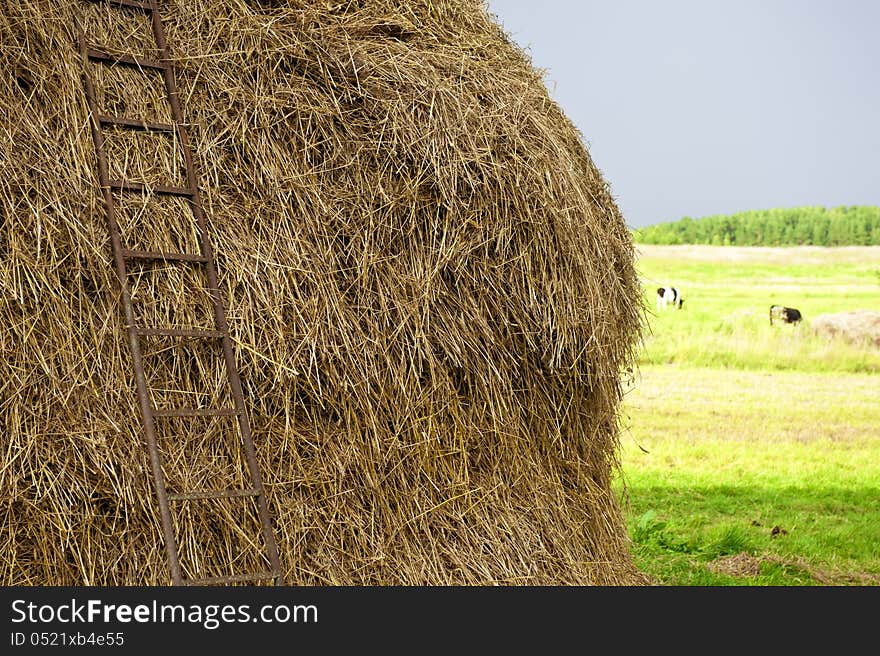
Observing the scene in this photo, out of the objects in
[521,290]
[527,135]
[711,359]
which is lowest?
[711,359]

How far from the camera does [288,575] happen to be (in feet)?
16.0

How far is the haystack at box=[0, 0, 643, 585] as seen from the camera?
14.9 ft

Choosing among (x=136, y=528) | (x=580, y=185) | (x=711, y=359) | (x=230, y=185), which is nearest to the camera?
(x=136, y=528)

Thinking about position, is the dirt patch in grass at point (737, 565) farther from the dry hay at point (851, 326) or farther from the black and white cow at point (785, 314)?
the black and white cow at point (785, 314)

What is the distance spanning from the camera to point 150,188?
4.96m

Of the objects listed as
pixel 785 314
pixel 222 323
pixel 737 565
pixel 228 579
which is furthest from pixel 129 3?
pixel 785 314

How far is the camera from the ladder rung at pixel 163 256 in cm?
476

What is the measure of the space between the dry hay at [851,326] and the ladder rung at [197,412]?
16.6 metres

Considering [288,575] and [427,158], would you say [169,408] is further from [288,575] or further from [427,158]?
[427,158]

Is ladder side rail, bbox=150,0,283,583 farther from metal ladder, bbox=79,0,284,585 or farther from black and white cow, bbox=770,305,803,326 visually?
black and white cow, bbox=770,305,803,326

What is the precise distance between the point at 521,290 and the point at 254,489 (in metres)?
1.83

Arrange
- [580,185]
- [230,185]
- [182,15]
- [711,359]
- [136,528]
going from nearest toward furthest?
[136,528], [230,185], [182,15], [580,185], [711,359]

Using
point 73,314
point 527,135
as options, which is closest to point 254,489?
point 73,314

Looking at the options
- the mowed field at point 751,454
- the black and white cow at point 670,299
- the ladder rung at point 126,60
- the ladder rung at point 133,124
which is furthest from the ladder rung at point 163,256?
the black and white cow at point 670,299
